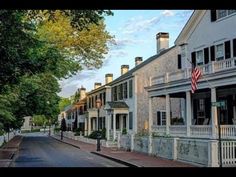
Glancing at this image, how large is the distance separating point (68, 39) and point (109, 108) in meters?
9.98

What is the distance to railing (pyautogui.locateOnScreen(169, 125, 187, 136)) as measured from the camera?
2423 centimetres

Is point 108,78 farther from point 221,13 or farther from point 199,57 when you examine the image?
point 221,13

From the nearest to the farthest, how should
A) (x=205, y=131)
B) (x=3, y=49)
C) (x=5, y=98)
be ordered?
(x=3, y=49) → (x=5, y=98) → (x=205, y=131)

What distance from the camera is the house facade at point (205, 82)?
20422mm

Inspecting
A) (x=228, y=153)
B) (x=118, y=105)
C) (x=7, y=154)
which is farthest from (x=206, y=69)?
(x=118, y=105)

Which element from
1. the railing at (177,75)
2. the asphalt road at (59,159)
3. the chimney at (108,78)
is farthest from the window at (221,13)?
the chimney at (108,78)

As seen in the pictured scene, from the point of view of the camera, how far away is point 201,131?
22.5m

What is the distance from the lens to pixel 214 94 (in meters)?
21.7

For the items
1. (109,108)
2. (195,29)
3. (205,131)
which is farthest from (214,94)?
(109,108)

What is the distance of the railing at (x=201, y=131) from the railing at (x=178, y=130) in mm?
769

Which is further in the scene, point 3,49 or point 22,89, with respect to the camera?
point 22,89

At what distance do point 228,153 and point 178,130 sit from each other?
374 inches

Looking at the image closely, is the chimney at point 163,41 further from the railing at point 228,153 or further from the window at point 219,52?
the railing at point 228,153
